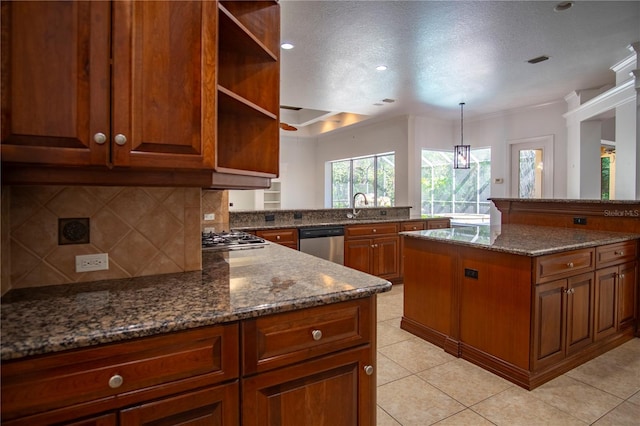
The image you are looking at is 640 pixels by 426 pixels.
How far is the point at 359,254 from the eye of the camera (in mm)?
4680

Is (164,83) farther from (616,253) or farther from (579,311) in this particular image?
(616,253)

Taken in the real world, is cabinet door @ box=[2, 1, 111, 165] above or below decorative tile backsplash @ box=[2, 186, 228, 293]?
above

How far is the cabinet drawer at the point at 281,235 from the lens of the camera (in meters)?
4.00

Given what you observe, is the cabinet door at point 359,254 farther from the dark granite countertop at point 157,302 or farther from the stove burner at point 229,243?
the dark granite countertop at point 157,302

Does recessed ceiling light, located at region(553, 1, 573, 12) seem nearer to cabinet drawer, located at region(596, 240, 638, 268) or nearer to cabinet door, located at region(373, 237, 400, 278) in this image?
cabinet drawer, located at region(596, 240, 638, 268)

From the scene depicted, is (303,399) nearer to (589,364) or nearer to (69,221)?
(69,221)

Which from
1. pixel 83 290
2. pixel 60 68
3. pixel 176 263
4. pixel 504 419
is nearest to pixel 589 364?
pixel 504 419

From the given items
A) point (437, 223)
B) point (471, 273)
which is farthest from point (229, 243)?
point (437, 223)

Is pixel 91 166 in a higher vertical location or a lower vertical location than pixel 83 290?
higher

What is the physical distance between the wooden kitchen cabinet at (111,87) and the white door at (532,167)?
20.4 ft

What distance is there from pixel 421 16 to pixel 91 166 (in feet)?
9.51

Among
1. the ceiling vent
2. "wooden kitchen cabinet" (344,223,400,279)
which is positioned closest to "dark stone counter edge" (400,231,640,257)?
"wooden kitchen cabinet" (344,223,400,279)

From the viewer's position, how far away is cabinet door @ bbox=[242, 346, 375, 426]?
A: 3.71 feet

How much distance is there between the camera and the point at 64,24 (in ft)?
3.35
